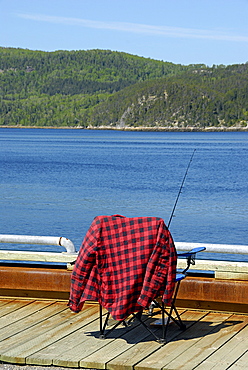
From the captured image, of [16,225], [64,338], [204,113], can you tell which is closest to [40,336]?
[64,338]

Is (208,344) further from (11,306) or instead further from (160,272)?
(11,306)

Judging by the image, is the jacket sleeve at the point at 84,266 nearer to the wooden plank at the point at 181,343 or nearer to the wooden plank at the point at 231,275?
the wooden plank at the point at 181,343

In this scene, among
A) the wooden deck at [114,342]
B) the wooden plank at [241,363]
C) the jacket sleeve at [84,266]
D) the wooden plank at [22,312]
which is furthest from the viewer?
the wooden plank at [22,312]

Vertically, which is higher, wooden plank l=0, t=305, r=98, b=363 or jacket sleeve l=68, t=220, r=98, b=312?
jacket sleeve l=68, t=220, r=98, b=312

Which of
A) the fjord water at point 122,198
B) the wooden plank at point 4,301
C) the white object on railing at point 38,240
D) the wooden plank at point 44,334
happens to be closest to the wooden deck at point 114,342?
the wooden plank at point 44,334

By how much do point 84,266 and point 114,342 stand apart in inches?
22.4

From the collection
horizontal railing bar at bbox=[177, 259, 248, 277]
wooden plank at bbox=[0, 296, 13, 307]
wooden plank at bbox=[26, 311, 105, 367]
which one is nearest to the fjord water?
wooden plank at bbox=[0, 296, 13, 307]

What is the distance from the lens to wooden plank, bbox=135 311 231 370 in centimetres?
369

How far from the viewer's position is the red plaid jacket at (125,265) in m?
3.90

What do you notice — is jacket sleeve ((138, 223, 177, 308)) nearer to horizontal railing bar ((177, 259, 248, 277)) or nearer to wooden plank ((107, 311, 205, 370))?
wooden plank ((107, 311, 205, 370))

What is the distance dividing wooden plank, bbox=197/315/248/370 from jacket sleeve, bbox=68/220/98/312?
93 cm

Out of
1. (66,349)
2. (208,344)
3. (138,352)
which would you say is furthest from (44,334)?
(208,344)

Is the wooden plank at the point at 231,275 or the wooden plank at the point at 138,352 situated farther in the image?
the wooden plank at the point at 231,275

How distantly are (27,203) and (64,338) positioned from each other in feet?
76.3
